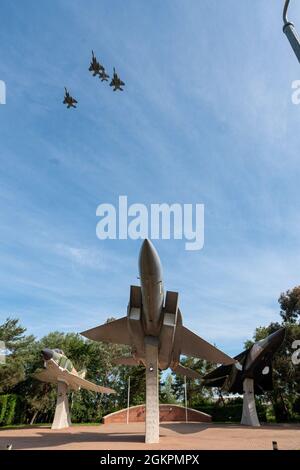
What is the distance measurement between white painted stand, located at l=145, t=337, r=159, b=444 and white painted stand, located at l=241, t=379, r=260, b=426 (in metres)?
16.1

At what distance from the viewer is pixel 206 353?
21750 millimetres

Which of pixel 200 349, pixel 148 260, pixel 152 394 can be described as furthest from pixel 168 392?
pixel 148 260

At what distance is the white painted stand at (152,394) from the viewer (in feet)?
51.4

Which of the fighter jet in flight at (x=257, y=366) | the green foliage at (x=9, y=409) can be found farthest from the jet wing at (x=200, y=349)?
the green foliage at (x=9, y=409)

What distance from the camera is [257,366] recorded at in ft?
93.0

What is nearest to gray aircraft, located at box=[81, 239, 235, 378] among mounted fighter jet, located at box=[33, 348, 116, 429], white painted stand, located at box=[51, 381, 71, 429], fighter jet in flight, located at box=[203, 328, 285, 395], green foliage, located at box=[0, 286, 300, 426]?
Answer: mounted fighter jet, located at box=[33, 348, 116, 429]

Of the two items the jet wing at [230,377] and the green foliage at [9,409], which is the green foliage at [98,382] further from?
the jet wing at [230,377]

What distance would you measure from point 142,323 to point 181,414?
32186mm

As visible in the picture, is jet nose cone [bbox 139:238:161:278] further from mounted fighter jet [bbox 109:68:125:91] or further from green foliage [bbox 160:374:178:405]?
green foliage [bbox 160:374:178:405]

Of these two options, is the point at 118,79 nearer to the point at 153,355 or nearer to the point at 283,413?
the point at 153,355

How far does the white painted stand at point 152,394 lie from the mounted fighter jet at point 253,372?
42.6 ft

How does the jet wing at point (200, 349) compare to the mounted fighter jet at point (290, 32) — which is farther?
the jet wing at point (200, 349)

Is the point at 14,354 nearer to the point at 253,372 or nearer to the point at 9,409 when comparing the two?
the point at 9,409
